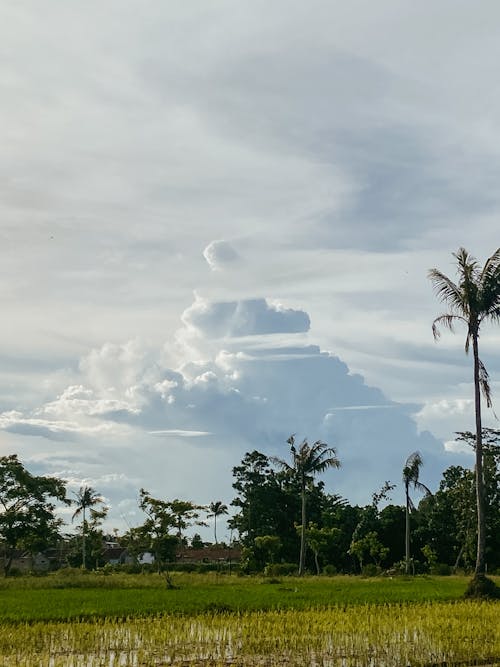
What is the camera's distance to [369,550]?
2388 inches

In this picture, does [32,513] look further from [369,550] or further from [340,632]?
[340,632]

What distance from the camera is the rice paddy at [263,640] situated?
1436cm

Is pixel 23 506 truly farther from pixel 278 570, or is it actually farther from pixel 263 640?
pixel 263 640

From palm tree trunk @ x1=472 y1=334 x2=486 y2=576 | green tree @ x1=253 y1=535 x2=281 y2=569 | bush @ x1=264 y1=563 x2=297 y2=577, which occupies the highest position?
palm tree trunk @ x1=472 y1=334 x2=486 y2=576

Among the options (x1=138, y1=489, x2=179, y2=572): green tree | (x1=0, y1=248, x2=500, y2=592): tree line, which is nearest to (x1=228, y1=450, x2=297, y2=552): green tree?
(x1=0, y1=248, x2=500, y2=592): tree line

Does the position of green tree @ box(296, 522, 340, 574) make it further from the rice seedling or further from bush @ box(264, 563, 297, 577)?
the rice seedling

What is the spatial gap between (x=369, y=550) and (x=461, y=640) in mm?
46092

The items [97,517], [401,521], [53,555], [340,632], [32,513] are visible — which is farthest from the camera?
[53,555]

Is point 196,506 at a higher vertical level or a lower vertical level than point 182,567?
higher

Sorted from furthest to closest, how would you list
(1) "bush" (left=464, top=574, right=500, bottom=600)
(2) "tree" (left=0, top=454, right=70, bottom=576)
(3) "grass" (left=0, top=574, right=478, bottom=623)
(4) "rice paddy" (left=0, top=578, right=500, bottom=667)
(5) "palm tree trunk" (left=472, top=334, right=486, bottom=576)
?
(2) "tree" (left=0, top=454, right=70, bottom=576) → (5) "palm tree trunk" (left=472, top=334, right=486, bottom=576) → (1) "bush" (left=464, top=574, right=500, bottom=600) → (3) "grass" (left=0, top=574, right=478, bottom=623) → (4) "rice paddy" (left=0, top=578, right=500, bottom=667)

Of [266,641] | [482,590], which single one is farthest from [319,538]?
[266,641]

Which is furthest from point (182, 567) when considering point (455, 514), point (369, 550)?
point (455, 514)

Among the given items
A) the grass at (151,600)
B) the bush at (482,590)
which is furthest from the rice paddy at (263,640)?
the bush at (482,590)

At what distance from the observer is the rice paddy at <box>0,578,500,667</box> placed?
47.1ft
